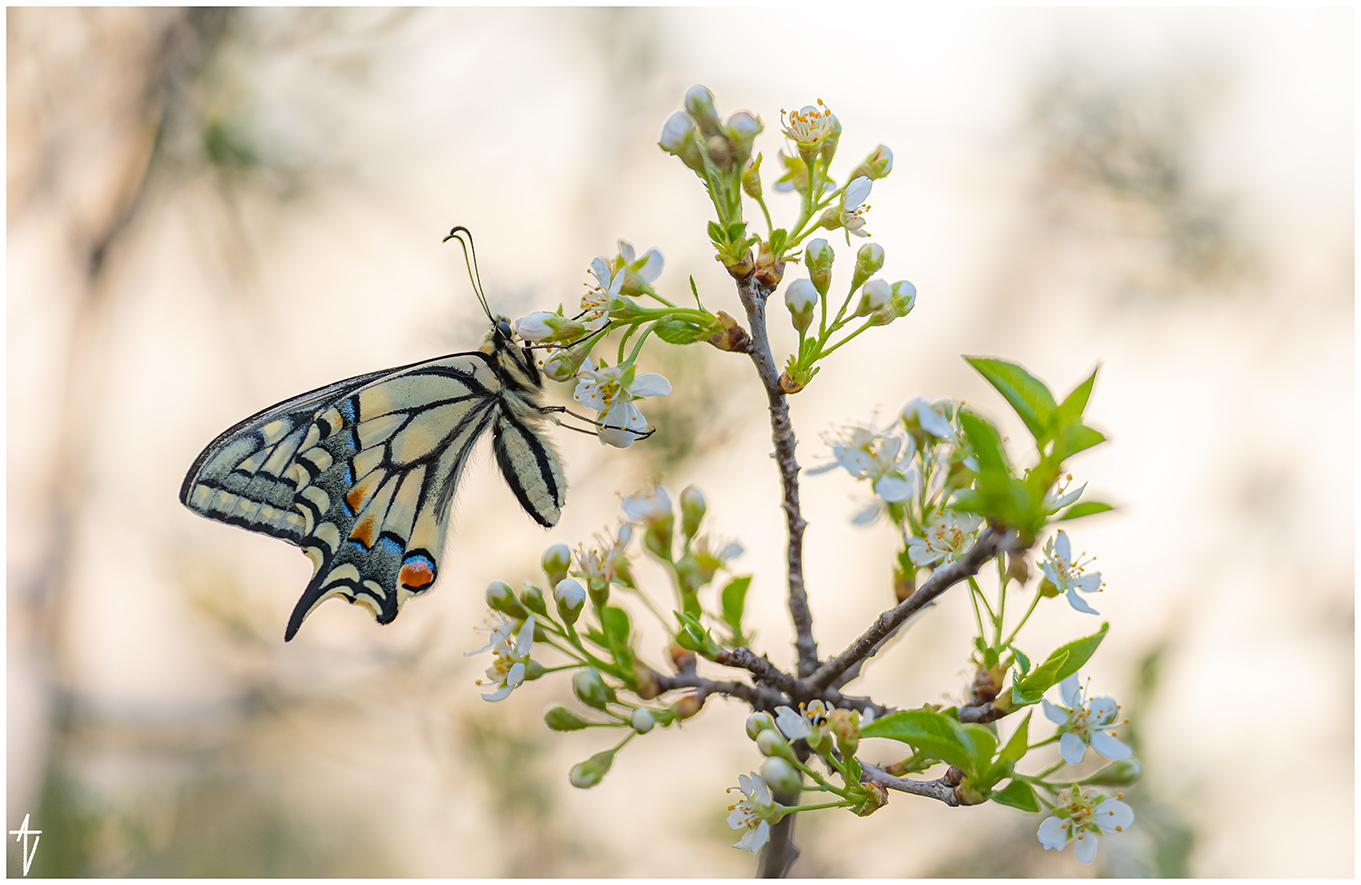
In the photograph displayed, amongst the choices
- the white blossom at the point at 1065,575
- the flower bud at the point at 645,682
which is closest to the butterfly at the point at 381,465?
the flower bud at the point at 645,682

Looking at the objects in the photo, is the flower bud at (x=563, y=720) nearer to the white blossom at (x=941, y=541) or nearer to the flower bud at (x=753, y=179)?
the white blossom at (x=941, y=541)

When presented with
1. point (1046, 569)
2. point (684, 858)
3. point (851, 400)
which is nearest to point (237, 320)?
point (851, 400)

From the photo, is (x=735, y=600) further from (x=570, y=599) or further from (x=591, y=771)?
(x=591, y=771)

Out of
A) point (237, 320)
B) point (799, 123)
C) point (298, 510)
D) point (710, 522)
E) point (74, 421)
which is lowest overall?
point (710, 522)

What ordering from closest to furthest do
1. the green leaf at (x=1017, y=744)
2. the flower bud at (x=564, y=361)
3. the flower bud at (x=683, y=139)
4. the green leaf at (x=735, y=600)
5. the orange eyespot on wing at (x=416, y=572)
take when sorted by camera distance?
the green leaf at (x=1017, y=744), the flower bud at (x=683, y=139), the green leaf at (x=735, y=600), the flower bud at (x=564, y=361), the orange eyespot on wing at (x=416, y=572)

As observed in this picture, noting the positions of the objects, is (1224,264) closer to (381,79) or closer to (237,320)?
(381,79)
